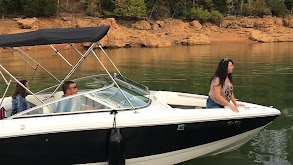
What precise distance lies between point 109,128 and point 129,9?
36.3 m

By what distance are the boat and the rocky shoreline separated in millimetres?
28099

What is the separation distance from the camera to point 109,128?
444 cm

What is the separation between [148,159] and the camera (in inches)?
188

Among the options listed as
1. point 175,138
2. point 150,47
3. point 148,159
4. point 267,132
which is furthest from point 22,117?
point 150,47

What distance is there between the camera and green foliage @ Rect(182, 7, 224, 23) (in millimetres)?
42781

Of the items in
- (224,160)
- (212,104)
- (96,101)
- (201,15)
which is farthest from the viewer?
(201,15)

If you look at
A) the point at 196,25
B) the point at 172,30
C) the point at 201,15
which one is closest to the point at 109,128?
the point at 172,30

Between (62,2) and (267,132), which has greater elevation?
(62,2)

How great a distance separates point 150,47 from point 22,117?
29746mm

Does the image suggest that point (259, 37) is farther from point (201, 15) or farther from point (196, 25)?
point (201, 15)

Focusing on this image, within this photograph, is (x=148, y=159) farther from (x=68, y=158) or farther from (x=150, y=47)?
(x=150, y=47)

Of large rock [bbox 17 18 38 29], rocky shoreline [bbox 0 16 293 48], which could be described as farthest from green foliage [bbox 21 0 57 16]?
large rock [bbox 17 18 38 29]

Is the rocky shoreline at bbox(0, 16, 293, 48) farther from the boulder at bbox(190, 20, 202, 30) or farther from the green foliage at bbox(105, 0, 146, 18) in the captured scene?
the green foliage at bbox(105, 0, 146, 18)

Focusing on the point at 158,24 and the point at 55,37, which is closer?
the point at 55,37
